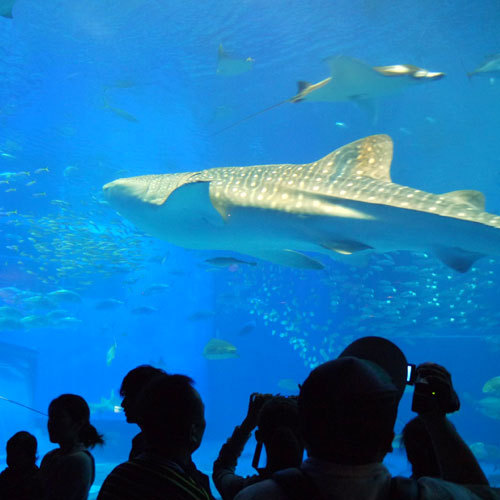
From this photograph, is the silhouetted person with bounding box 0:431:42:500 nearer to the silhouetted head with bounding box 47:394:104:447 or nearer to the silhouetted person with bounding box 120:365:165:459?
the silhouetted head with bounding box 47:394:104:447

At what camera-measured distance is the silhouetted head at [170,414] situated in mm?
1217

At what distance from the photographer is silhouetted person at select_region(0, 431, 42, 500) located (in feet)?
5.07

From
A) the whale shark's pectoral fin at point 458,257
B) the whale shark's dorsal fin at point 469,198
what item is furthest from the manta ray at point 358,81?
the whale shark's pectoral fin at point 458,257

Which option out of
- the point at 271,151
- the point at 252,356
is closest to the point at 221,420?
the point at 252,356

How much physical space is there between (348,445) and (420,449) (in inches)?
29.2

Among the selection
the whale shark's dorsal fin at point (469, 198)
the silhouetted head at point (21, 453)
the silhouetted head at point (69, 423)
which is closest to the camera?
the silhouetted head at point (21, 453)

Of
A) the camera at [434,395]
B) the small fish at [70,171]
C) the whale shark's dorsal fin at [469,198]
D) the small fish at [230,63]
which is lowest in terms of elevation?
the camera at [434,395]

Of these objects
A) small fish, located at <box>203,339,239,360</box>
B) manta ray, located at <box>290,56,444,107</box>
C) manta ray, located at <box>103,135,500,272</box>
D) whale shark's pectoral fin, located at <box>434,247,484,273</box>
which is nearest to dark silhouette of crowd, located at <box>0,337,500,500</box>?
manta ray, located at <box>103,135,500,272</box>

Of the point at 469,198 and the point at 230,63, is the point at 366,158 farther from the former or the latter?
the point at 230,63

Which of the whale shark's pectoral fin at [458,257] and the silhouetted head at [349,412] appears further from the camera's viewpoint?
the whale shark's pectoral fin at [458,257]

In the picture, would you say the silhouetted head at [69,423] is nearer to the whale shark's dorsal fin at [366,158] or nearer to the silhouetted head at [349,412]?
the silhouetted head at [349,412]

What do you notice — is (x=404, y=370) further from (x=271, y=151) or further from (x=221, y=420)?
(x=221, y=420)

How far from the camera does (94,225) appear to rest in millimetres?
15516

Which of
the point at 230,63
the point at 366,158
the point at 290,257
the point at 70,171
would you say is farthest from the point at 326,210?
the point at 70,171
